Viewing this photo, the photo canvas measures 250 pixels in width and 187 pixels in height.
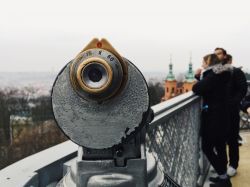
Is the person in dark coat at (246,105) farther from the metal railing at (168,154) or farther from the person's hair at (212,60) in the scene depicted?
the person's hair at (212,60)

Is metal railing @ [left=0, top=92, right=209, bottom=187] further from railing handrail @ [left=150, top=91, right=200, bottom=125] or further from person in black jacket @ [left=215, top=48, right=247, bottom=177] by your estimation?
person in black jacket @ [left=215, top=48, right=247, bottom=177]

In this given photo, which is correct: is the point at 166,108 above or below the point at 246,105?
above

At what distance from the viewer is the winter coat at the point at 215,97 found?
441 cm

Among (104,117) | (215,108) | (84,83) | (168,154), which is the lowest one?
(168,154)

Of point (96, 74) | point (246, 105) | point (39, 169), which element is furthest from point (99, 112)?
point (246, 105)

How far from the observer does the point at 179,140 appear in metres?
3.80

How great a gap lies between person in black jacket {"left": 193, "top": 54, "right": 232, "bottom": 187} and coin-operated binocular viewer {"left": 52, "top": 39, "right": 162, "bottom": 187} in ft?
10.4

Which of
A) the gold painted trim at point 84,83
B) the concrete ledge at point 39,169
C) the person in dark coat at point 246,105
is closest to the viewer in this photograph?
the gold painted trim at point 84,83

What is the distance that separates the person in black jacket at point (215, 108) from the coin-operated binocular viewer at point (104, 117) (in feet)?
10.4

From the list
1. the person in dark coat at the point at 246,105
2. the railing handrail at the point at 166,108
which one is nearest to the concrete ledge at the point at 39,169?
the railing handrail at the point at 166,108

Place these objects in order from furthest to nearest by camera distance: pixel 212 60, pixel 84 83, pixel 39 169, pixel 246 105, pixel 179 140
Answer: pixel 246 105 → pixel 212 60 → pixel 179 140 → pixel 39 169 → pixel 84 83

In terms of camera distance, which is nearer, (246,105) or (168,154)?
(168,154)

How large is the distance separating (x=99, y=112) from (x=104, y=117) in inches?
0.8

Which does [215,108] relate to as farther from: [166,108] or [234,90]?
[166,108]
